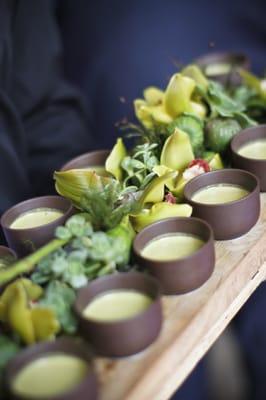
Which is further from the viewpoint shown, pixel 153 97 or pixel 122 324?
pixel 153 97

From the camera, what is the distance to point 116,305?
580 mm

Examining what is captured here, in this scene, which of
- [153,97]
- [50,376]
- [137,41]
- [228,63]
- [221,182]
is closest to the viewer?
[50,376]

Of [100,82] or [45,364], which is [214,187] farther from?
[100,82]

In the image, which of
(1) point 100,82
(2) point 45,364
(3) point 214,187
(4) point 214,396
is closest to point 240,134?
(3) point 214,187

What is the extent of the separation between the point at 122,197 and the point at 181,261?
0.44 feet

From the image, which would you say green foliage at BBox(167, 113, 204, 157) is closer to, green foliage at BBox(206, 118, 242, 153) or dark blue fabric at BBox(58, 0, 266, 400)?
green foliage at BBox(206, 118, 242, 153)

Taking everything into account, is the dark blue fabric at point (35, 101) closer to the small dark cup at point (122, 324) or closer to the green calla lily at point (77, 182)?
the green calla lily at point (77, 182)

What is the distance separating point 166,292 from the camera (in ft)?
2.09

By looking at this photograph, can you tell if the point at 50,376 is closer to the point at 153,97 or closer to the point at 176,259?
the point at 176,259

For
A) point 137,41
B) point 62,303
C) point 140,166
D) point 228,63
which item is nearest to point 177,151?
point 140,166

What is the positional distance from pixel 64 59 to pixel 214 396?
2.93ft

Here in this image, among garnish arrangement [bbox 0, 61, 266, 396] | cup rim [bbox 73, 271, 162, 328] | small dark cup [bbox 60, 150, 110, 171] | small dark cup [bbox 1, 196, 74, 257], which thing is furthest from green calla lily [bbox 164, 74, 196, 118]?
cup rim [bbox 73, 271, 162, 328]

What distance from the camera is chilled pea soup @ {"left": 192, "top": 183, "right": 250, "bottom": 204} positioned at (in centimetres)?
73

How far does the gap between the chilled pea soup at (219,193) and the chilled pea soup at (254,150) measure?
0.08 metres
